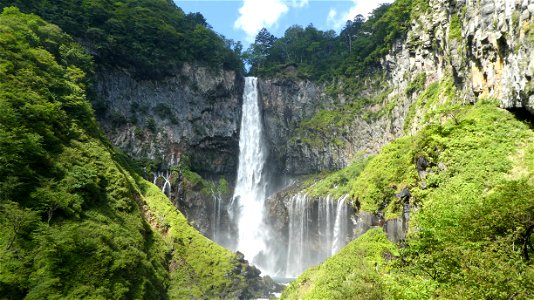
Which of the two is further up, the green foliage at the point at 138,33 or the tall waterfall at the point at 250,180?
the green foliage at the point at 138,33

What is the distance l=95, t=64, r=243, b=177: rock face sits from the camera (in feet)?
149

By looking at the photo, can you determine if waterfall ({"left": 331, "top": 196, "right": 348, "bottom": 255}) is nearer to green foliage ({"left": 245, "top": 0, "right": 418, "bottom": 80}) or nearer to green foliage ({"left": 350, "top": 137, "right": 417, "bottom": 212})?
green foliage ({"left": 350, "top": 137, "right": 417, "bottom": 212})

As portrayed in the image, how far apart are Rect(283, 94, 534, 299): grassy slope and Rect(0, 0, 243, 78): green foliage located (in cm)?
3564

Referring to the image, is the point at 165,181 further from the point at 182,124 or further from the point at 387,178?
the point at 387,178

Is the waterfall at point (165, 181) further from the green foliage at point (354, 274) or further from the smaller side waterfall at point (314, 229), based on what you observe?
the green foliage at point (354, 274)

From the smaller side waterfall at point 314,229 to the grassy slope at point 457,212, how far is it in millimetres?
12453

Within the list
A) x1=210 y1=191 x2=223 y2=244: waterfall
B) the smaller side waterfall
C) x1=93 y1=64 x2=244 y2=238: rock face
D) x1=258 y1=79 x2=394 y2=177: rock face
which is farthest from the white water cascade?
x1=258 y1=79 x2=394 y2=177: rock face

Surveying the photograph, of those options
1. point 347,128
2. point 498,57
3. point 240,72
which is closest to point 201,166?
point 240,72

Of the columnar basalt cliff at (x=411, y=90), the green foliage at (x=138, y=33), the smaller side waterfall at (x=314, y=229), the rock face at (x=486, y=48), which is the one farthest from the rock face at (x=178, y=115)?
the rock face at (x=486, y=48)

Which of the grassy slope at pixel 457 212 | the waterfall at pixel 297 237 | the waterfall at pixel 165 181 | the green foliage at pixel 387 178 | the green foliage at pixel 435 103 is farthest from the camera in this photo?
the waterfall at pixel 165 181

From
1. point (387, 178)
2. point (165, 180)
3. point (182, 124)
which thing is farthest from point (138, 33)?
point (387, 178)

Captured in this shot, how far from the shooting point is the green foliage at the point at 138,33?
42906 millimetres

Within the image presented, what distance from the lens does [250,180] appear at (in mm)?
53000

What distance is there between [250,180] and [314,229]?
14.6 m
